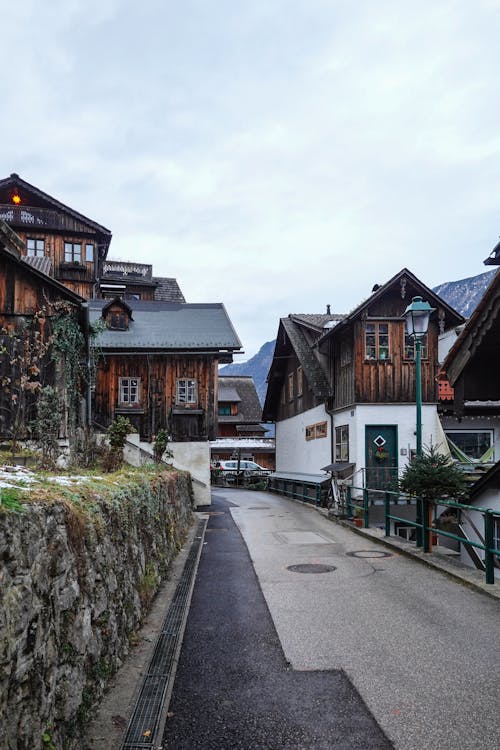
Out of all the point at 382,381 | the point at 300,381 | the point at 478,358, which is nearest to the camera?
the point at 478,358

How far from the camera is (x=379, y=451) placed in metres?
22.2

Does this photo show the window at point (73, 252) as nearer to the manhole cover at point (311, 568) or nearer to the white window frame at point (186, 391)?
the white window frame at point (186, 391)

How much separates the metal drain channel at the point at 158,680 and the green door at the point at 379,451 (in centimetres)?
1385

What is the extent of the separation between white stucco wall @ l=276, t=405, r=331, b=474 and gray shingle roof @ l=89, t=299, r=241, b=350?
5.18m

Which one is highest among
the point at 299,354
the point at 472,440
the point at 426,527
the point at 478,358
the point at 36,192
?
the point at 36,192

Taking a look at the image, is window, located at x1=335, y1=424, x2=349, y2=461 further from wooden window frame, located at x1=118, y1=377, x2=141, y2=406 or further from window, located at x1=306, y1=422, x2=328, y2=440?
wooden window frame, located at x1=118, y1=377, x2=141, y2=406

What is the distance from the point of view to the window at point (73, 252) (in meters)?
34.8

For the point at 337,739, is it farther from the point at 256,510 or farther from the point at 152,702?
the point at 256,510

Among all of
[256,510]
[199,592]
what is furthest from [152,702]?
[256,510]

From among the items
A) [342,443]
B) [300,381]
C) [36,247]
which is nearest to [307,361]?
[300,381]

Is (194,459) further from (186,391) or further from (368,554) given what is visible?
(368,554)

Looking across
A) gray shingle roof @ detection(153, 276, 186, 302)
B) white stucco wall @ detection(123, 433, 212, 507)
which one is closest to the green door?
white stucco wall @ detection(123, 433, 212, 507)

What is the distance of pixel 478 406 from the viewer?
22.1 metres

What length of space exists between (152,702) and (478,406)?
1942 centimetres
